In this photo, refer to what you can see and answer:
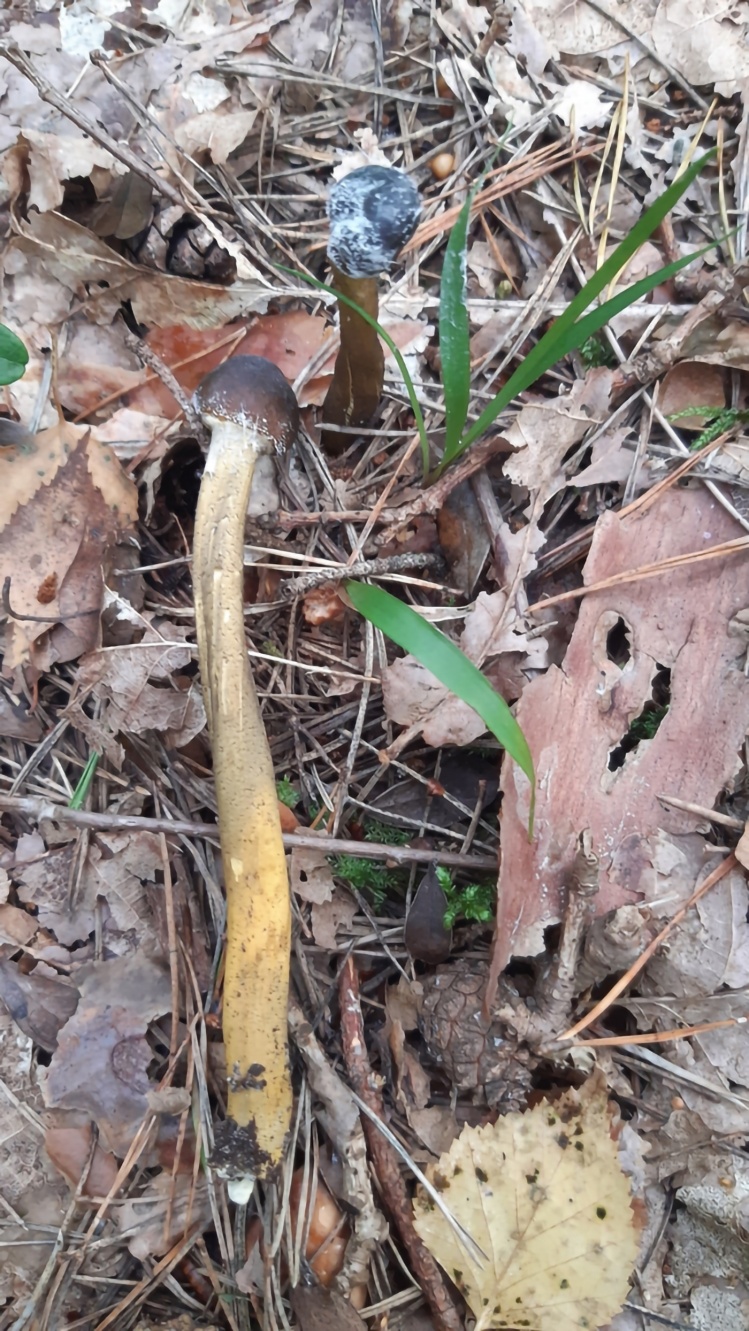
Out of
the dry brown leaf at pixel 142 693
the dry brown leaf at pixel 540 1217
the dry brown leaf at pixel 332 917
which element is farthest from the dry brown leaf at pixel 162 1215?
the dry brown leaf at pixel 142 693

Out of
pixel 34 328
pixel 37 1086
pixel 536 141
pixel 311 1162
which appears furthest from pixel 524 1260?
pixel 536 141

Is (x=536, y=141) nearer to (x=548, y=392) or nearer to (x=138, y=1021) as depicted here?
(x=548, y=392)

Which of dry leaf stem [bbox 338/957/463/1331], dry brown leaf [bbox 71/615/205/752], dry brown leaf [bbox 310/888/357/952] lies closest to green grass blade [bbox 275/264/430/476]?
dry brown leaf [bbox 71/615/205/752]

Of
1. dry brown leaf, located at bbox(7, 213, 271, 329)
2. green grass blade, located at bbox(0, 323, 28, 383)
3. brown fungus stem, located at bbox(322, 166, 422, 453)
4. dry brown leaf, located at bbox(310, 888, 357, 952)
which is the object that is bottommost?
dry brown leaf, located at bbox(310, 888, 357, 952)

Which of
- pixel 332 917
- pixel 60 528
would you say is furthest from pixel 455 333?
pixel 332 917

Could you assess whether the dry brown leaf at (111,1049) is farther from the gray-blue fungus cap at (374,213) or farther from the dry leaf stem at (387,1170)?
the gray-blue fungus cap at (374,213)

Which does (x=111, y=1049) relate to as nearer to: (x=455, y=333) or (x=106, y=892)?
(x=106, y=892)

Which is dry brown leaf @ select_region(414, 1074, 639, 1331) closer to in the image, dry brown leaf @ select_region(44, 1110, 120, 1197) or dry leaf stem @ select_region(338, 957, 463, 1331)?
dry leaf stem @ select_region(338, 957, 463, 1331)
